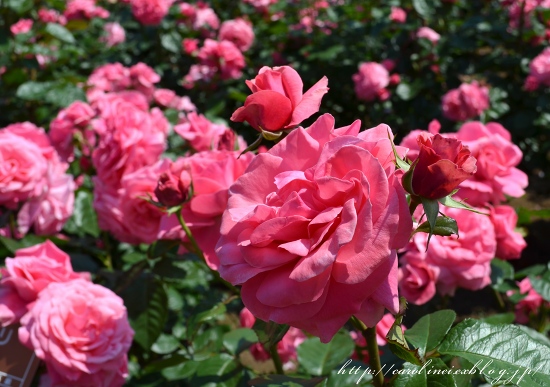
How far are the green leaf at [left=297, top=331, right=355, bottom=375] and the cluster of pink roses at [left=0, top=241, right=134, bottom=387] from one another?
349 millimetres

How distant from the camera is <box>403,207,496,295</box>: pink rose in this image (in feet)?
3.84

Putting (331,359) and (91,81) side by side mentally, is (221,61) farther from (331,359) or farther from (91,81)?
(331,359)

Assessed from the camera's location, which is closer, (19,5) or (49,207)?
(49,207)

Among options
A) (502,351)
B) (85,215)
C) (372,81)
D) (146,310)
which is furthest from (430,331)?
(372,81)

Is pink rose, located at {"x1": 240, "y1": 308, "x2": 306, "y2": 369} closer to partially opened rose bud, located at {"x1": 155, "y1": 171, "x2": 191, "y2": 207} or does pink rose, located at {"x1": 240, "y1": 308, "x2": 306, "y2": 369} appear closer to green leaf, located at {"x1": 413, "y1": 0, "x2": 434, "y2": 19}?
partially opened rose bud, located at {"x1": 155, "y1": 171, "x2": 191, "y2": 207}

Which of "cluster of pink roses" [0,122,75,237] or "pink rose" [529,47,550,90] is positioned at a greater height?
"cluster of pink roses" [0,122,75,237]

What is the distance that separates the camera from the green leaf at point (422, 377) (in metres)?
0.69

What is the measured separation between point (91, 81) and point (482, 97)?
5.82ft

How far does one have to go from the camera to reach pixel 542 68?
111 inches

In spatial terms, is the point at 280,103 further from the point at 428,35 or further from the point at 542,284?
the point at 428,35

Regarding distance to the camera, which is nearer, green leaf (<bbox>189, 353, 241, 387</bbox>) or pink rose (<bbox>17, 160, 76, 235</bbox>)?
green leaf (<bbox>189, 353, 241, 387</bbox>)

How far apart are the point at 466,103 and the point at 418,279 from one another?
172cm

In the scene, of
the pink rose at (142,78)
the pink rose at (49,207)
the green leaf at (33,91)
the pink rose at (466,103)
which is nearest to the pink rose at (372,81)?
the pink rose at (466,103)

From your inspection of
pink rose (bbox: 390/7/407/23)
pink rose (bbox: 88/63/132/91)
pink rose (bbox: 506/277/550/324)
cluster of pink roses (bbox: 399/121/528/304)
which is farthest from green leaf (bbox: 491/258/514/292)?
pink rose (bbox: 390/7/407/23)
